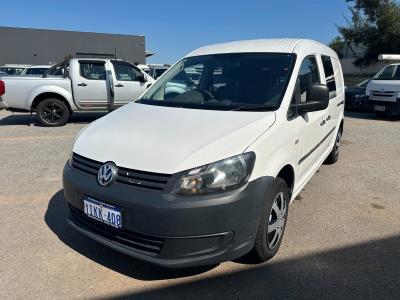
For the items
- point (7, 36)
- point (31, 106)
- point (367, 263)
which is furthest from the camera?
point (7, 36)

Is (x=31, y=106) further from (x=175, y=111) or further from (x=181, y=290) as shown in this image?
(x=181, y=290)

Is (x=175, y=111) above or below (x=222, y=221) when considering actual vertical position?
above

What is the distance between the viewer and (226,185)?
2.75m

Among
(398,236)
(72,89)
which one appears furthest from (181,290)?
(72,89)

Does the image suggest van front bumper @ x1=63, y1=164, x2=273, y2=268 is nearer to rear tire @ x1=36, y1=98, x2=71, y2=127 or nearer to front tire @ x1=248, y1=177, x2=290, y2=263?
front tire @ x1=248, y1=177, x2=290, y2=263

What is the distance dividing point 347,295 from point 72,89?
910cm

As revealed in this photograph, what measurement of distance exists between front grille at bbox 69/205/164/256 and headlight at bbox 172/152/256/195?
42cm

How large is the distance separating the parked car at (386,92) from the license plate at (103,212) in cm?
1125

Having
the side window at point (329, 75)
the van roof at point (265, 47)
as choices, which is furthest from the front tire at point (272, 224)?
the side window at point (329, 75)

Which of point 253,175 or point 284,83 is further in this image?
point 284,83

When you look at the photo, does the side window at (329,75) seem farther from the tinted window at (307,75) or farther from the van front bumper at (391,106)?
the van front bumper at (391,106)

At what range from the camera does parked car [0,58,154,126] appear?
10148 millimetres

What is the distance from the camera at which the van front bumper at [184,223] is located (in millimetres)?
2664

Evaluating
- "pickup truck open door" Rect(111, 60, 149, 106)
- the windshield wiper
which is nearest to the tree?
"pickup truck open door" Rect(111, 60, 149, 106)
